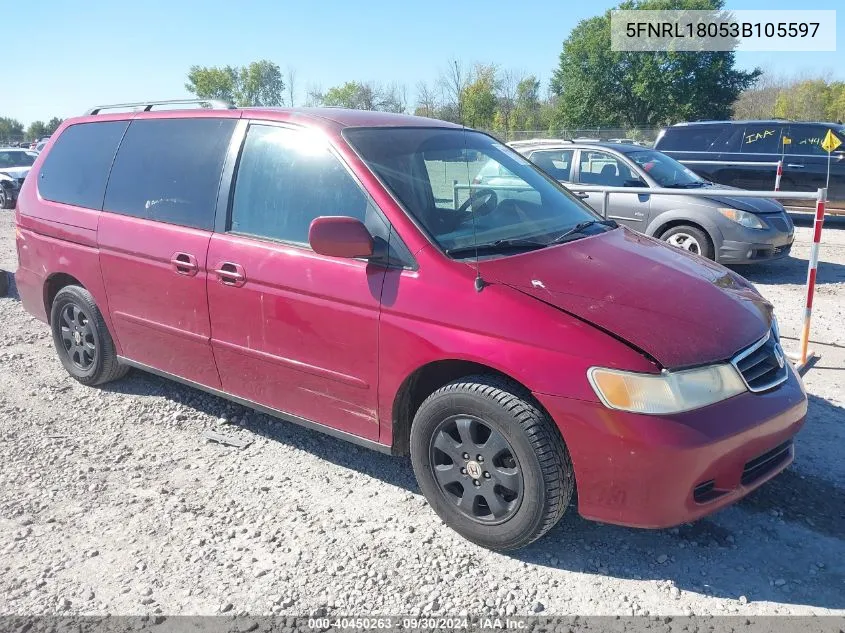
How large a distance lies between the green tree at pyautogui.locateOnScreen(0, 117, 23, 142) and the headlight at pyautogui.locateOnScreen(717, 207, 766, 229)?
77354 mm

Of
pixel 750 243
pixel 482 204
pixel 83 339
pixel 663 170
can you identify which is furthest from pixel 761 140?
pixel 83 339

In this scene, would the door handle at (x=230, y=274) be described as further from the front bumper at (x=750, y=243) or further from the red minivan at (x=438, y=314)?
the front bumper at (x=750, y=243)

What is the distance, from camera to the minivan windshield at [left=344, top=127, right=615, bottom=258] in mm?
3197

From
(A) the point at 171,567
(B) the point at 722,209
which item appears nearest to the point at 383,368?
(A) the point at 171,567

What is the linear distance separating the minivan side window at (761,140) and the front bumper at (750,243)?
5.77m

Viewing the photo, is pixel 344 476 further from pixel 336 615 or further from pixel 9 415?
pixel 9 415

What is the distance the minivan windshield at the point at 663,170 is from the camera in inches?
334

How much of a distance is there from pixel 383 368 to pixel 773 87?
7819 centimetres

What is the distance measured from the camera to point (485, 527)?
2.90 m

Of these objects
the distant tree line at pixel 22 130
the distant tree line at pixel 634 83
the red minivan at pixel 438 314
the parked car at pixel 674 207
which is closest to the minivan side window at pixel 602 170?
the parked car at pixel 674 207

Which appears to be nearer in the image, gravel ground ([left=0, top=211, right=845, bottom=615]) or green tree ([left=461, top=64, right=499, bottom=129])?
gravel ground ([left=0, top=211, right=845, bottom=615])

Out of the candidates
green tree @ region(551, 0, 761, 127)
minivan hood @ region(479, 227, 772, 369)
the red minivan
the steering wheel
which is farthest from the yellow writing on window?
green tree @ region(551, 0, 761, 127)

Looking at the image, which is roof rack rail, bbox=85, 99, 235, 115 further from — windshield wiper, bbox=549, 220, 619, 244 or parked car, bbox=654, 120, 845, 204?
parked car, bbox=654, 120, 845, 204

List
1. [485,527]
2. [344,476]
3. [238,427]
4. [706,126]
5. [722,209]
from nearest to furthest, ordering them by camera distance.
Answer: [485,527] < [344,476] < [238,427] < [722,209] < [706,126]
